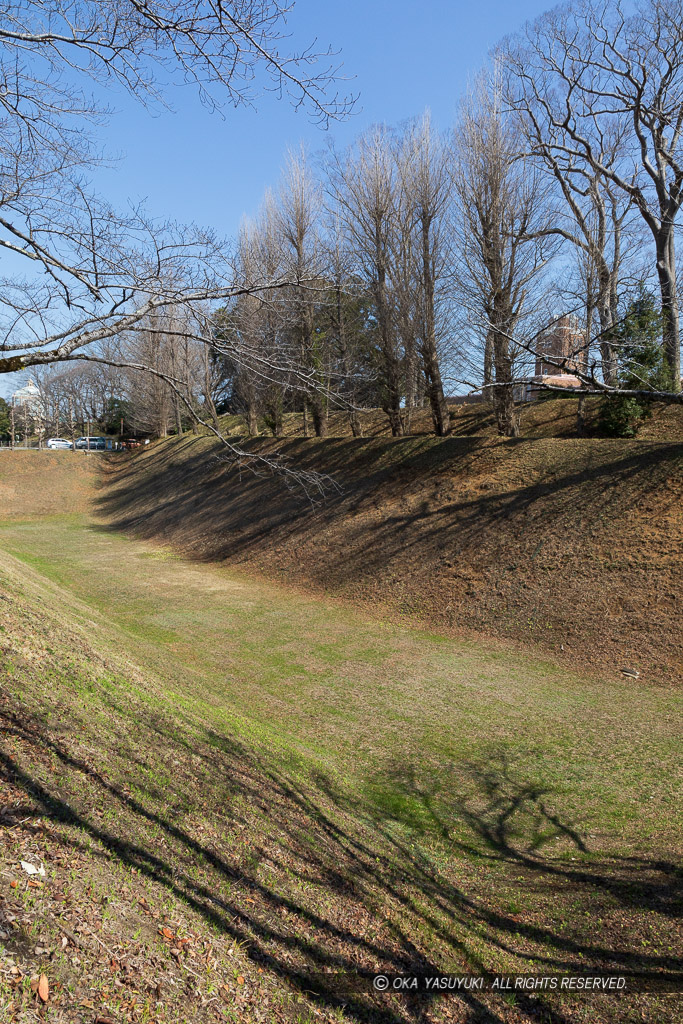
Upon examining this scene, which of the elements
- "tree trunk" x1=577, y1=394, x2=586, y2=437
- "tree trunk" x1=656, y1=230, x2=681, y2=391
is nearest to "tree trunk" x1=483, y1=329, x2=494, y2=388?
"tree trunk" x1=577, y1=394, x2=586, y2=437

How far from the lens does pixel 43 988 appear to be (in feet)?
8.11

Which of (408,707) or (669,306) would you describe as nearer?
(408,707)

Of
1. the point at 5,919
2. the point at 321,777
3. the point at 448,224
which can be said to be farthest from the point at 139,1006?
the point at 448,224

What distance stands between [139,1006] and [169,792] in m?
1.89

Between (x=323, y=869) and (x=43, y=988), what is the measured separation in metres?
2.24

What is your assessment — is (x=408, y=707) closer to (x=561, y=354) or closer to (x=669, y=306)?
(x=561, y=354)

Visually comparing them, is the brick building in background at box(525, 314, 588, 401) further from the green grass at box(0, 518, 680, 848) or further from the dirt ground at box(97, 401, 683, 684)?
the green grass at box(0, 518, 680, 848)

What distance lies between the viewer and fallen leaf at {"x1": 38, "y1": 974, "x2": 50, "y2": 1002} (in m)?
2.44

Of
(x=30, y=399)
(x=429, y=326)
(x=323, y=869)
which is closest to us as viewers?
(x=323, y=869)

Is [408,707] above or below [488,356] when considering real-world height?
below

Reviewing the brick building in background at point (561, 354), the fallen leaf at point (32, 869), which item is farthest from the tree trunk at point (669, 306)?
the fallen leaf at point (32, 869)

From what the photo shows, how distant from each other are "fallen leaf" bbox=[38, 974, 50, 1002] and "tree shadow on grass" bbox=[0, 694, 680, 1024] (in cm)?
97

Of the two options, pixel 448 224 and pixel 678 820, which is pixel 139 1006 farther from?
pixel 448 224

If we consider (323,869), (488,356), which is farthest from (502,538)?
(323,869)
